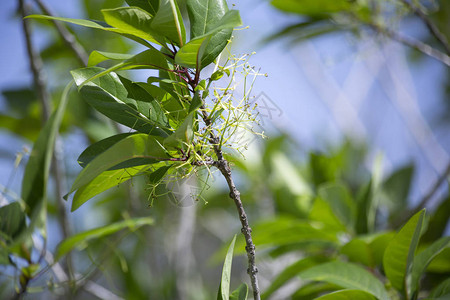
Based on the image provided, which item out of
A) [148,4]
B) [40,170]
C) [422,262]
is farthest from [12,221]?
[422,262]

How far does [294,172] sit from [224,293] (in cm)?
96

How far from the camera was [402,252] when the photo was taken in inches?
25.2

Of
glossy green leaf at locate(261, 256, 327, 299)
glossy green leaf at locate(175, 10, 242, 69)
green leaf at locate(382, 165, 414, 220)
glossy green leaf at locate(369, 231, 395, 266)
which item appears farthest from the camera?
green leaf at locate(382, 165, 414, 220)

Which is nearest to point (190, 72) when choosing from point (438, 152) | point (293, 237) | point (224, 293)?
point (224, 293)

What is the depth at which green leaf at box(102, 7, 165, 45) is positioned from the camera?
16.9 inches

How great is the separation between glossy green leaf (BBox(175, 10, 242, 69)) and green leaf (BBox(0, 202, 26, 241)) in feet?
1.12

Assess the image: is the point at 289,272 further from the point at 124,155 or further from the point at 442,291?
the point at 124,155

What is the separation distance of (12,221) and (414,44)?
97 cm

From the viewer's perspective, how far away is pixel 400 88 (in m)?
2.01

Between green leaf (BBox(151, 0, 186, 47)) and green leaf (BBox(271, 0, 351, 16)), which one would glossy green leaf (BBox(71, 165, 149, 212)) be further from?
green leaf (BBox(271, 0, 351, 16))

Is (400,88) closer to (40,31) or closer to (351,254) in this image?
(351,254)

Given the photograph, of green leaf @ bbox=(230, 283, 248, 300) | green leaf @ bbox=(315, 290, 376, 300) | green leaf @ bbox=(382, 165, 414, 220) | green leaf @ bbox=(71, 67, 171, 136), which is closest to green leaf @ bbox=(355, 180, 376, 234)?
green leaf @ bbox=(382, 165, 414, 220)

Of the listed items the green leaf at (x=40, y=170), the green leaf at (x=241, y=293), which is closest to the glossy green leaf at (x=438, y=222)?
the green leaf at (x=241, y=293)

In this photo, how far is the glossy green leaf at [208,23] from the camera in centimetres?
49
